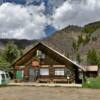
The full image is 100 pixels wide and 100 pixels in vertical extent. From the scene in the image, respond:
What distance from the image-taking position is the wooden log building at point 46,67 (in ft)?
209

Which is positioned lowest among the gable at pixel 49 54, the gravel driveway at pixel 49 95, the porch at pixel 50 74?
the gravel driveway at pixel 49 95

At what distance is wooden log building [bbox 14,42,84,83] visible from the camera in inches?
2510

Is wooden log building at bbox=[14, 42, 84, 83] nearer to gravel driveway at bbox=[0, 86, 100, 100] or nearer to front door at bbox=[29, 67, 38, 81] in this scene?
front door at bbox=[29, 67, 38, 81]

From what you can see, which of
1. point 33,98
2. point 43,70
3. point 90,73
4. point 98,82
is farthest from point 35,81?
point 33,98

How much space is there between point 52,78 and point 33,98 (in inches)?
1214

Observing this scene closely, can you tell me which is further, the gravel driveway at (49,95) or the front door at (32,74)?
the front door at (32,74)

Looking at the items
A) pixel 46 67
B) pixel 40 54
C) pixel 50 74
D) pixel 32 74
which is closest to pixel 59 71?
pixel 50 74

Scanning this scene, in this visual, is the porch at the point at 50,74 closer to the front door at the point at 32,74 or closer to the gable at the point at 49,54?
the front door at the point at 32,74

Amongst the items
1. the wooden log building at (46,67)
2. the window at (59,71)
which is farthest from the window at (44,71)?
the window at (59,71)

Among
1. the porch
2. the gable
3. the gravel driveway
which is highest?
the gable

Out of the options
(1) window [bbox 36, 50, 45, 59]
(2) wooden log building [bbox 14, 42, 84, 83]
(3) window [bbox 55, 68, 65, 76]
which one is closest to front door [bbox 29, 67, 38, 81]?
(2) wooden log building [bbox 14, 42, 84, 83]

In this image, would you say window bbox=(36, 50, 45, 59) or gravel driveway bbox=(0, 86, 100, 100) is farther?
window bbox=(36, 50, 45, 59)

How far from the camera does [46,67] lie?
215 ft

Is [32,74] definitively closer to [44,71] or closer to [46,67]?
[44,71]
